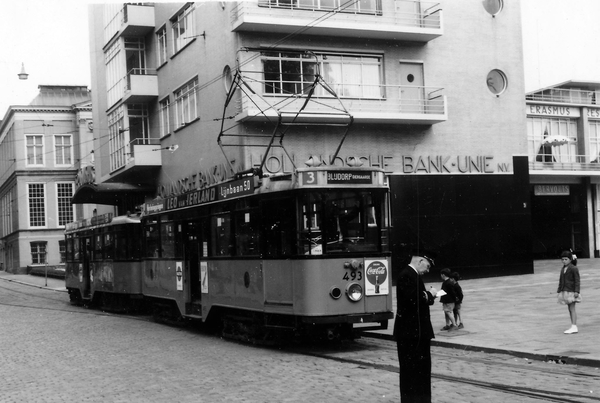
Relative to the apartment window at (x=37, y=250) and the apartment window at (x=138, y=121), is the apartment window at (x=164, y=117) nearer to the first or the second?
the apartment window at (x=138, y=121)

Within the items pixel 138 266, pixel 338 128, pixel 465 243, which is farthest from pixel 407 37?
pixel 138 266

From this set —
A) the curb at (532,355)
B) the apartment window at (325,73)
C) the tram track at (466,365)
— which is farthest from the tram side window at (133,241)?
the curb at (532,355)

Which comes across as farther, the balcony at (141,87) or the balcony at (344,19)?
the balcony at (141,87)

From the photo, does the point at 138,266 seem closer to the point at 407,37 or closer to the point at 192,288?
the point at 192,288

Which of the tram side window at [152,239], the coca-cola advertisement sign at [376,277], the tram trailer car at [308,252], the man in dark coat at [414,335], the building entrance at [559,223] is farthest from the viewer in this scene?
the building entrance at [559,223]

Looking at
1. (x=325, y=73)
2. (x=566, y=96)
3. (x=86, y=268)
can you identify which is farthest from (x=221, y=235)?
(x=566, y=96)

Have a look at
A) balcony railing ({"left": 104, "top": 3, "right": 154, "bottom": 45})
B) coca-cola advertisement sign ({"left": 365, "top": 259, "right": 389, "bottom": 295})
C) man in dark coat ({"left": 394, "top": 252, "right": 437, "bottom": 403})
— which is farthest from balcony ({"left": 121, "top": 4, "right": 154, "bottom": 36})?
man in dark coat ({"left": 394, "top": 252, "right": 437, "bottom": 403})

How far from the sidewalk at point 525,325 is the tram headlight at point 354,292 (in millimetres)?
1661

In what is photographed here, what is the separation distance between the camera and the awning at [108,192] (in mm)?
38062

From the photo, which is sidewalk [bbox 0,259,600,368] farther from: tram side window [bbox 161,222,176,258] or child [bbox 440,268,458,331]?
tram side window [bbox 161,222,176,258]

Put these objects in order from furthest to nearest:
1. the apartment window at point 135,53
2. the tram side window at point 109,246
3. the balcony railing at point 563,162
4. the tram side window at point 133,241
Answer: the balcony railing at point 563,162, the apartment window at point 135,53, the tram side window at point 109,246, the tram side window at point 133,241

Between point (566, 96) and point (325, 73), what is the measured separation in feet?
70.4

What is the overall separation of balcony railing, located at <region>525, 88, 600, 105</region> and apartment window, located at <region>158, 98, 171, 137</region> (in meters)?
20.3

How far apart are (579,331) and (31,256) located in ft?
210
